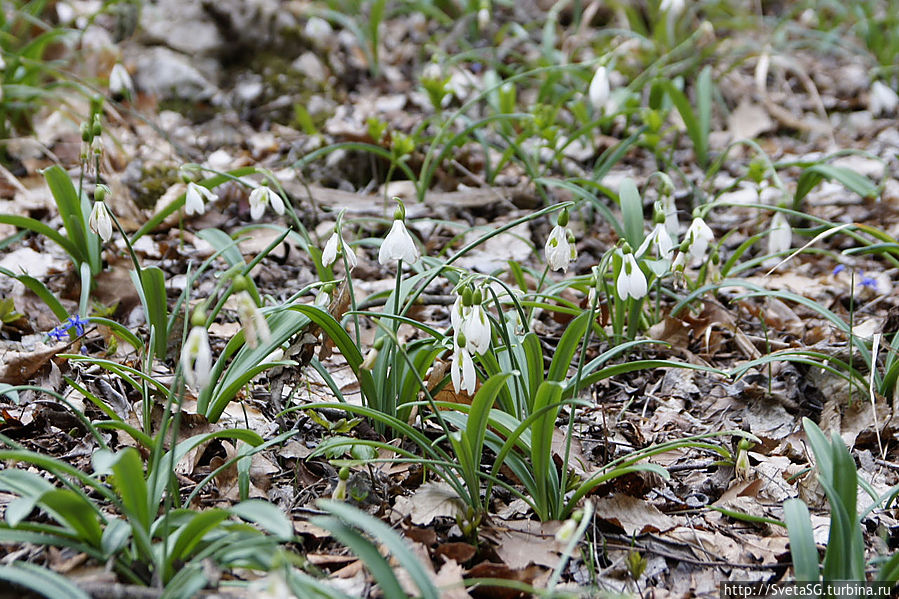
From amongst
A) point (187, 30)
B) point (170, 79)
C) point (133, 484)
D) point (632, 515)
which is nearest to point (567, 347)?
point (632, 515)

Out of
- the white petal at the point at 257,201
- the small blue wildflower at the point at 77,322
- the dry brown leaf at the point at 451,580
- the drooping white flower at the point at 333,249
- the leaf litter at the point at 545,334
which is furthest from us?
the white petal at the point at 257,201

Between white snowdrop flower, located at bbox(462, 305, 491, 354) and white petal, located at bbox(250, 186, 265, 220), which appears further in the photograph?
white petal, located at bbox(250, 186, 265, 220)

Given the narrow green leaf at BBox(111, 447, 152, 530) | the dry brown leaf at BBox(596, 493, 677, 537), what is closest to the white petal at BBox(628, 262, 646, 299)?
the dry brown leaf at BBox(596, 493, 677, 537)

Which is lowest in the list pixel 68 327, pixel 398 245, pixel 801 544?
pixel 801 544

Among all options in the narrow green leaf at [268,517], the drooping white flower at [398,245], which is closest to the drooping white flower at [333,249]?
the drooping white flower at [398,245]

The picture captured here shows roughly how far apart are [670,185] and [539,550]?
1303 millimetres

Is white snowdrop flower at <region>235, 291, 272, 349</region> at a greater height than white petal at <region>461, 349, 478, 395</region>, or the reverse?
white snowdrop flower at <region>235, 291, 272, 349</region>

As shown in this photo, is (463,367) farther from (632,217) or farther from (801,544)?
(632,217)

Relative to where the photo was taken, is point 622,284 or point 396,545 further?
point 622,284

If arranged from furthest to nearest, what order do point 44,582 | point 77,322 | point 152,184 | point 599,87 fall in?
1. point 152,184
2. point 599,87
3. point 77,322
4. point 44,582

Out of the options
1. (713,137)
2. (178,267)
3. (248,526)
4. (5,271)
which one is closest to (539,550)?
(248,526)

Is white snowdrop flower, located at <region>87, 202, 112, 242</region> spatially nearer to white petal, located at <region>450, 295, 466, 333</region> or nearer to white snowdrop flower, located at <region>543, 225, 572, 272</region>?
white petal, located at <region>450, 295, 466, 333</region>

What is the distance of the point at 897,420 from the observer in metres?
2.11

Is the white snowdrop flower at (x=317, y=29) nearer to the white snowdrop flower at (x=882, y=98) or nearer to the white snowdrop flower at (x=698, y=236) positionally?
the white snowdrop flower at (x=698, y=236)
